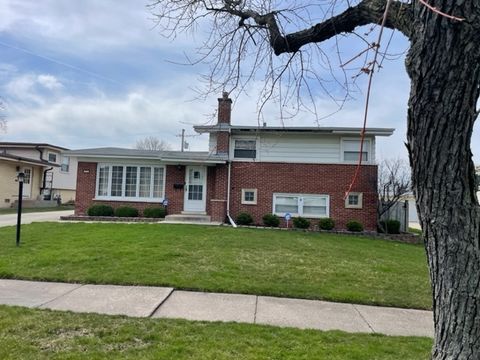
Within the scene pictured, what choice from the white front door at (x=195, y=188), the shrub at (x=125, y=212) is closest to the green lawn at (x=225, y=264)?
the shrub at (x=125, y=212)

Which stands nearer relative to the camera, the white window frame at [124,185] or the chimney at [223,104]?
the chimney at [223,104]

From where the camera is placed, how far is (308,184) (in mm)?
17141

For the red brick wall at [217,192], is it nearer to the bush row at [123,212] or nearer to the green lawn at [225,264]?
the bush row at [123,212]

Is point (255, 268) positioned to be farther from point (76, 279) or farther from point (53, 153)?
point (53, 153)

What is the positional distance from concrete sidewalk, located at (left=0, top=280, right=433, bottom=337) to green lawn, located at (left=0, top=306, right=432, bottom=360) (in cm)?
33

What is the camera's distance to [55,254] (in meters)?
8.11

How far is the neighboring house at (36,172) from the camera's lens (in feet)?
89.2

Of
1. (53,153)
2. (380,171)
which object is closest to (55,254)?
(380,171)

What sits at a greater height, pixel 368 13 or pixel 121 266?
pixel 368 13

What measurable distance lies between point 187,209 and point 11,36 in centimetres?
989

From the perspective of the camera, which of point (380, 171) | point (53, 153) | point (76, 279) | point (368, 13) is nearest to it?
point (368, 13)

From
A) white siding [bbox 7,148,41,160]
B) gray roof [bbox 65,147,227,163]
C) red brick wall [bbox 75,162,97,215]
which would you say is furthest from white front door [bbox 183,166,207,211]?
white siding [bbox 7,148,41,160]

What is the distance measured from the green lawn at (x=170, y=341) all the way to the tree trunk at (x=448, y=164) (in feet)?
5.36

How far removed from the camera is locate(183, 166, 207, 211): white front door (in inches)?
695
